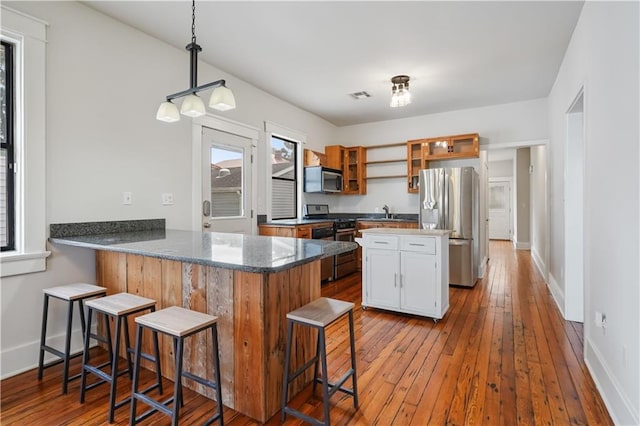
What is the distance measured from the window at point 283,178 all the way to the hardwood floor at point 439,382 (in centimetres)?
231

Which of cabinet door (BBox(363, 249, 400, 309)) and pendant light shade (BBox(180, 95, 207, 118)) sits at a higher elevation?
pendant light shade (BBox(180, 95, 207, 118))

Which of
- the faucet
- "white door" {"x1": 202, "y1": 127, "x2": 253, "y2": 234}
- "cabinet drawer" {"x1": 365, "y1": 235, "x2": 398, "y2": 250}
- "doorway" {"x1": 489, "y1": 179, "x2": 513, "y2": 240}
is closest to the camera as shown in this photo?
"cabinet drawer" {"x1": 365, "y1": 235, "x2": 398, "y2": 250}

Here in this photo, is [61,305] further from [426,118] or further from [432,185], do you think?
[426,118]

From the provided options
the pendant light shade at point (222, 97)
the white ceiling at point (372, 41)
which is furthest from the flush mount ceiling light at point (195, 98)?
the white ceiling at point (372, 41)

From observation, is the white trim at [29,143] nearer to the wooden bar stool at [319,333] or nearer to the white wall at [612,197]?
the wooden bar stool at [319,333]

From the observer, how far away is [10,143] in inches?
90.3

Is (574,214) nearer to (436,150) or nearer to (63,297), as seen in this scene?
(436,150)

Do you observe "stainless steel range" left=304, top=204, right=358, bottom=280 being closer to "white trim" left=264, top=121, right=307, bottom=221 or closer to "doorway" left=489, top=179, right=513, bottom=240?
"white trim" left=264, top=121, right=307, bottom=221

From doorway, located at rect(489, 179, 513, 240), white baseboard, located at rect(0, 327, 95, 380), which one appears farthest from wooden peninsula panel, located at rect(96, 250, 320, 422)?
doorway, located at rect(489, 179, 513, 240)

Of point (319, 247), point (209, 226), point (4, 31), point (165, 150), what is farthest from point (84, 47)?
point (319, 247)

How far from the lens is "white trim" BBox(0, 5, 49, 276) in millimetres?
2260

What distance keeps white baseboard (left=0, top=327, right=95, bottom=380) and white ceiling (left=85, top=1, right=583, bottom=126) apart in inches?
101

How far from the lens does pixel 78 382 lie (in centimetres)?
219

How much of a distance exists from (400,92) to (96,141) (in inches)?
123
